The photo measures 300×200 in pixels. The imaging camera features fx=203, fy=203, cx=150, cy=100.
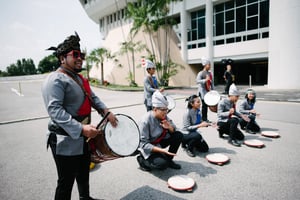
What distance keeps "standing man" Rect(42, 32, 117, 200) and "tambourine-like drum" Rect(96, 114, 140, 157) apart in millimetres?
105

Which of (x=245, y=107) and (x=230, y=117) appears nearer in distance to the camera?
(x=230, y=117)

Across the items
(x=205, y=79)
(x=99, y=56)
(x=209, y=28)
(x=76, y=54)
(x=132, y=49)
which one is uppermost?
(x=209, y=28)

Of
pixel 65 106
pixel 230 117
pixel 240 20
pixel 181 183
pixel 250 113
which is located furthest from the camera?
pixel 240 20

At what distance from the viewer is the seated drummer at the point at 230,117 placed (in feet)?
14.9

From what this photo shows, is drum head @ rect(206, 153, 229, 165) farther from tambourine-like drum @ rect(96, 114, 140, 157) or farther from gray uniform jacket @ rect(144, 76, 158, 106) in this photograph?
gray uniform jacket @ rect(144, 76, 158, 106)

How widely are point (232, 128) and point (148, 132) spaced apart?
2.27m

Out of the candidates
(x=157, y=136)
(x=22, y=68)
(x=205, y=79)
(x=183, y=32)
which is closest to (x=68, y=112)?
(x=157, y=136)

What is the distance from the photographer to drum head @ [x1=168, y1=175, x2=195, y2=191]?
110 inches

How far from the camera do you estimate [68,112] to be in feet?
6.84

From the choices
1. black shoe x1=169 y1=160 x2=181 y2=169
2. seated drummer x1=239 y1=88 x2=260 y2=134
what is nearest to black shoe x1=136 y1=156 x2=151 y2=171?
black shoe x1=169 y1=160 x2=181 y2=169

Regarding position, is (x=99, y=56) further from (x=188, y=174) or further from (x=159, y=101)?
(x=188, y=174)

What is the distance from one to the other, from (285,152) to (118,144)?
358cm

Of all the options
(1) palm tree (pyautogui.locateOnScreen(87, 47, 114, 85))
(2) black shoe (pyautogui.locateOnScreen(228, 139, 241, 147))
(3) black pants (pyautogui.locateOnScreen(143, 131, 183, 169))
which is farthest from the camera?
(1) palm tree (pyautogui.locateOnScreen(87, 47, 114, 85))

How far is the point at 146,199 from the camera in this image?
2.66 m
